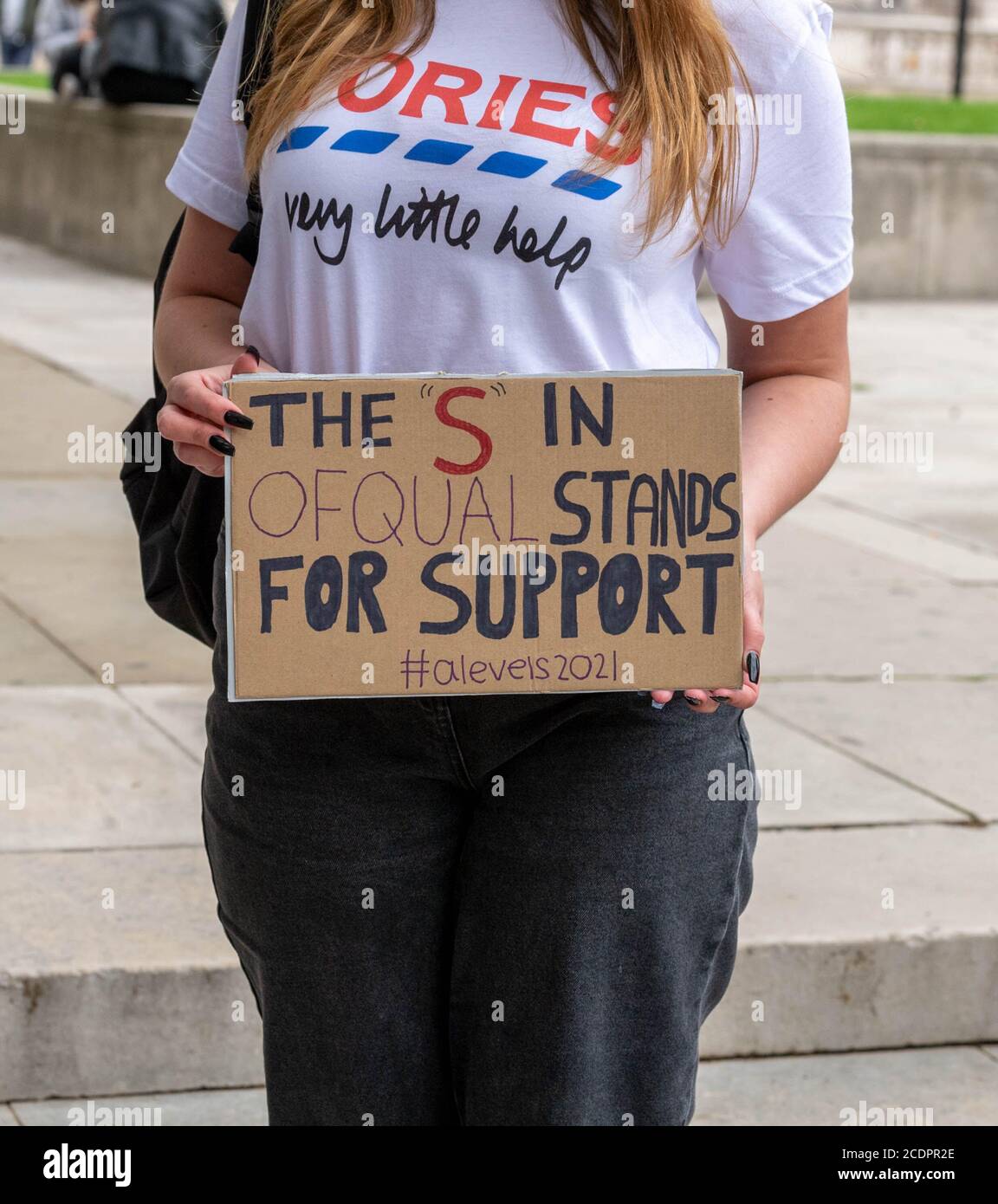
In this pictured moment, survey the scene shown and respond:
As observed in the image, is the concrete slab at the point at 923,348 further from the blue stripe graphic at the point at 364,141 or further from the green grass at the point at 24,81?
the green grass at the point at 24,81

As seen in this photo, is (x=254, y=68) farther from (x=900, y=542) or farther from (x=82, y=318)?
(x=82, y=318)

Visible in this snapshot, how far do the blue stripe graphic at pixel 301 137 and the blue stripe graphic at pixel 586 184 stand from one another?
25 cm

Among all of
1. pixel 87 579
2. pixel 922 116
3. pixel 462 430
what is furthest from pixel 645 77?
pixel 922 116

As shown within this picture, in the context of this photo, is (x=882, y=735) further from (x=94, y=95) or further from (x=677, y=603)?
(x=94, y=95)

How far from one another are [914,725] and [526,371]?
3.44 metres

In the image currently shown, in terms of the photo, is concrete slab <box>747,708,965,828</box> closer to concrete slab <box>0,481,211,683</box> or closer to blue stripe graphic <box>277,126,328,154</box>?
concrete slab <box>0,481,211,683</box>

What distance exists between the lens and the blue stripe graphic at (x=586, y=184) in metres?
1.80

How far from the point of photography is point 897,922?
3.86 meters

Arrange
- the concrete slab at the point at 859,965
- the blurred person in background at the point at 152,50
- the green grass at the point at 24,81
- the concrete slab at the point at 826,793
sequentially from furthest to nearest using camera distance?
the green grass at the point at 24,81, the blurred person in background at the point at 152,50, the concrete slab at the point at 826,793, the concrete slab at the point at 859,965

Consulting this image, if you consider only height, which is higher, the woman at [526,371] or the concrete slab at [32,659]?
the woman at [526,371]

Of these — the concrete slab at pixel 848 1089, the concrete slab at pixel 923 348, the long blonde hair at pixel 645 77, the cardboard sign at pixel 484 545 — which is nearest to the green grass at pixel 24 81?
the concrete slab at pixel 923 348

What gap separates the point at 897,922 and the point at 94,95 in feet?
40.4

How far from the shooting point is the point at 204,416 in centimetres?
179
